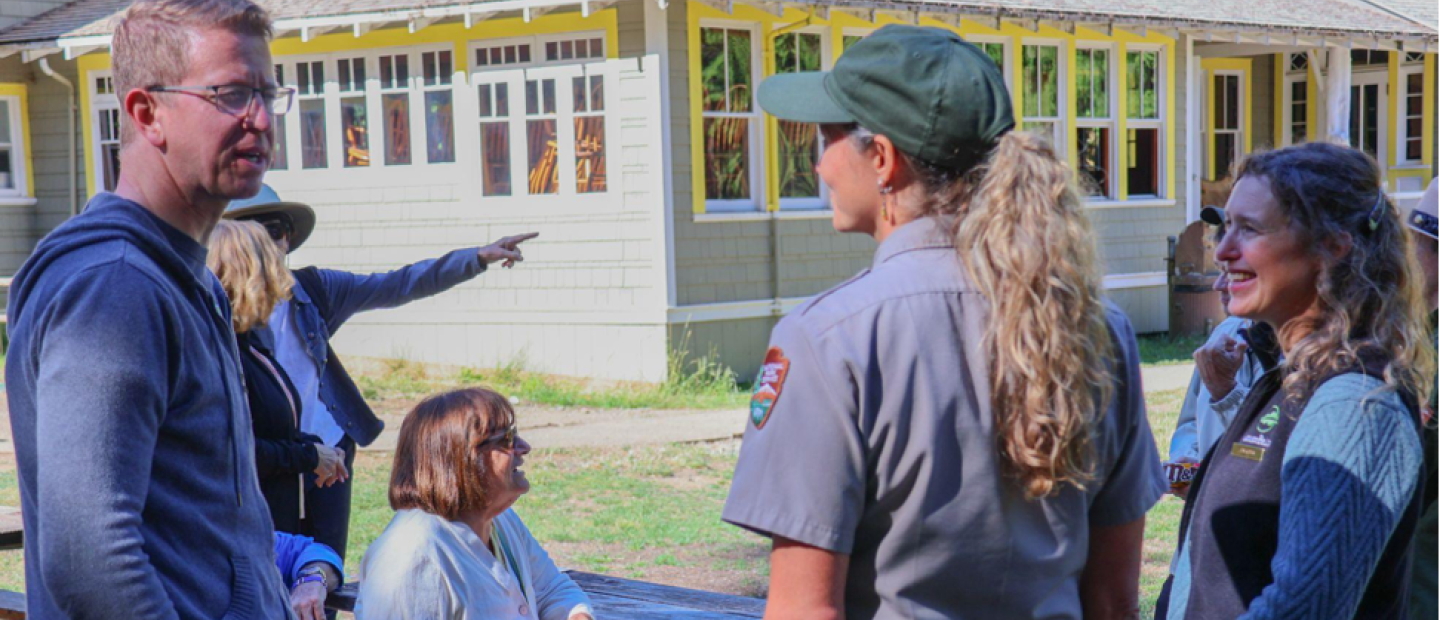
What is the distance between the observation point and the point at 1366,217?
2.54 meters

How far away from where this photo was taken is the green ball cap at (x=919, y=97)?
200cm

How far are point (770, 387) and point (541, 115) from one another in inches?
453

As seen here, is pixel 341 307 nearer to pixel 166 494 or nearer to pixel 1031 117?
pixel 166 494

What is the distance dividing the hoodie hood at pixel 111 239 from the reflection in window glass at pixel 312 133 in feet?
41.1

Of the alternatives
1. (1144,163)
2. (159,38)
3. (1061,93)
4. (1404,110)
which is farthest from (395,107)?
(1404,110)

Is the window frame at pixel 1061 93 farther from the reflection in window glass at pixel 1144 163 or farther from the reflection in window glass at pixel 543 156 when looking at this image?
the reflection in window glass at pixel 543 156

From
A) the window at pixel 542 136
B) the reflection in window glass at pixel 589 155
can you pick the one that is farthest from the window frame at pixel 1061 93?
the window at pixel 542 136

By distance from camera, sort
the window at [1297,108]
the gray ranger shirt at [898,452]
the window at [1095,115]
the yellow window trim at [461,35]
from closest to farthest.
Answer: the gray ranger shirt at [898,452]
the yellow window trim at [461,35]
the window at [1095,115]
the window at [1297,108]

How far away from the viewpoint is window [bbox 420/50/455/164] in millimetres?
13555

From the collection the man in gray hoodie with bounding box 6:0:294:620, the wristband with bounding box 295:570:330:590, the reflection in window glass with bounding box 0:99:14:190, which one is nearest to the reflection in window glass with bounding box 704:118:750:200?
the reflection in window glass with bounding box 0:99:14:190

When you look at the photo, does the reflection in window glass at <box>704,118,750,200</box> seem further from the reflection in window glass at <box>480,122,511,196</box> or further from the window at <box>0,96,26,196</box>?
the window at <box>0,96,26,196</box>

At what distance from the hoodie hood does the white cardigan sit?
1.20m

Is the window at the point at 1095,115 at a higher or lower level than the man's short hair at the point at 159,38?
higher

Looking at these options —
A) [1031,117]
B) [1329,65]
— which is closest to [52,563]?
[1031,117]
